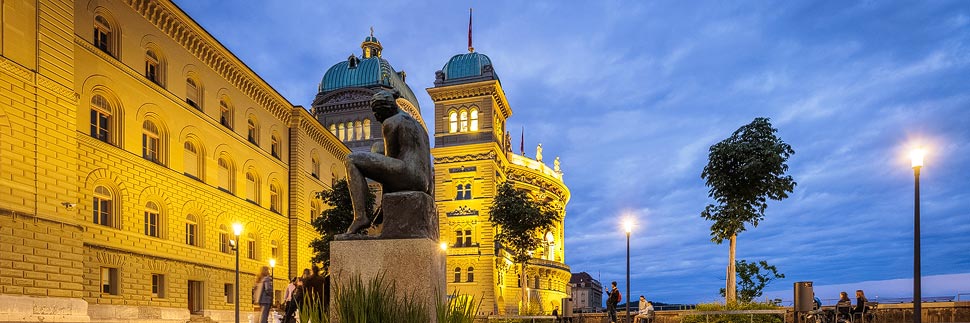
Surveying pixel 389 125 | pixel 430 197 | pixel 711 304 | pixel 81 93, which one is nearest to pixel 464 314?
pixel 430 197

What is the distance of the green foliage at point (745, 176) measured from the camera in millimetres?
27000

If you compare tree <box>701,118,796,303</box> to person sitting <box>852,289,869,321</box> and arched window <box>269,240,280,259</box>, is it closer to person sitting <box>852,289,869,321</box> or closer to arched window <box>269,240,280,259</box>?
person sitting <box>852,289,869,321</box>

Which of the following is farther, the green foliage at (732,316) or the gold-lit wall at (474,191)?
the gold-lit wall at (474,191)

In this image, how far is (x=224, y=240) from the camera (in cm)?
3806

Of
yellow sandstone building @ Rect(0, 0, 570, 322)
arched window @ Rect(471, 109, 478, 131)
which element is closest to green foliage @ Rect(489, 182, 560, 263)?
yellow sandstone building @ Rect(0, 0, 570, 322)

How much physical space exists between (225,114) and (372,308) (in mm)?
36684

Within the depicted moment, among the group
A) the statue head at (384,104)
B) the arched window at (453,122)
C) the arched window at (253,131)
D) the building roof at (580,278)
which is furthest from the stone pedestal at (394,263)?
the building roof at (580,278)

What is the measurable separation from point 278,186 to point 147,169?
1627 cm

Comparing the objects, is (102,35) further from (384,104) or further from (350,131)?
(350,131)

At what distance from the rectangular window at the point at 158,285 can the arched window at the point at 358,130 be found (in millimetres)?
47540

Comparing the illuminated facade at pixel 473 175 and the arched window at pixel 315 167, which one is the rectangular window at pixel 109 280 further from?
the illuminated facade at pixel 473 175

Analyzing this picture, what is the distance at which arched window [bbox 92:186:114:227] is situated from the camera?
90.7ft

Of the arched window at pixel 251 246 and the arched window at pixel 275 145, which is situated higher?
the arched window at pixel 275 145

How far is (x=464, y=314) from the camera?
711 cm
